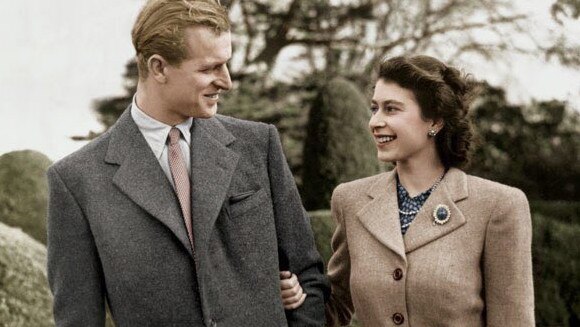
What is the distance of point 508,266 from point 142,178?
4.23ft

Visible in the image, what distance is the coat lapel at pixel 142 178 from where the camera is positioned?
2.95 meters

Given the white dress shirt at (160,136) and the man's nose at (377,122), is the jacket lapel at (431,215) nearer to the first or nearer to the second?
the man's nose at (377,122)

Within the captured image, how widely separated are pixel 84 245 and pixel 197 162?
1.50 ft

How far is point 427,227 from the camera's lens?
3.36m

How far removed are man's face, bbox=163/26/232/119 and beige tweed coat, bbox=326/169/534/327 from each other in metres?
0.84

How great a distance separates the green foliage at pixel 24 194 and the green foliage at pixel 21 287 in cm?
160

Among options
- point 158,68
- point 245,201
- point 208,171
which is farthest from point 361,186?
point 158,68

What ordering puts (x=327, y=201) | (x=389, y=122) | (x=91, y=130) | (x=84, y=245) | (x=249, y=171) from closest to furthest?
(x=84, y=245)
(x=249, y=171)
(x=389, y=122)
(x=327, y=201)
(x=91, y=130)

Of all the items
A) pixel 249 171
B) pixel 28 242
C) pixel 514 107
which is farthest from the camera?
pixel 514 107

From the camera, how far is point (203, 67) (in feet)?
9.75

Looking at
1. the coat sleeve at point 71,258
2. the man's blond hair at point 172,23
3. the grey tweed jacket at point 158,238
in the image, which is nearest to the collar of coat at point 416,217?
the grey tweed jacket at point 158,238

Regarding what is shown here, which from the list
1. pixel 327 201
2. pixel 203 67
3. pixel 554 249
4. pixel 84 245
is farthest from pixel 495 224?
pixel 554 249

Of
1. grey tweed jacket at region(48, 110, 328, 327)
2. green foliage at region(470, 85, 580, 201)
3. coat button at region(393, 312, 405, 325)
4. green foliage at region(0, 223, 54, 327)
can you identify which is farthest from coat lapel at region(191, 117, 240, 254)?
green foliage at region(470, 85, 580, 201)

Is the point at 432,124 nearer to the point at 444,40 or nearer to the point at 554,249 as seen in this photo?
the point at 554,249
